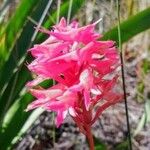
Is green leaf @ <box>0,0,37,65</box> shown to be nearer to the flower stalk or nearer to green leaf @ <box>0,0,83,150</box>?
green leaf @ <box>0,0,83,150</box>

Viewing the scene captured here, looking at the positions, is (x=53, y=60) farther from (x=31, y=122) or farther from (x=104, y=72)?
(x=31, y=122)

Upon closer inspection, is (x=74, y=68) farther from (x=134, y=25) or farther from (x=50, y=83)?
(x=50, y=83)

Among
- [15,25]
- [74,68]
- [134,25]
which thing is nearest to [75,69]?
[74,68]

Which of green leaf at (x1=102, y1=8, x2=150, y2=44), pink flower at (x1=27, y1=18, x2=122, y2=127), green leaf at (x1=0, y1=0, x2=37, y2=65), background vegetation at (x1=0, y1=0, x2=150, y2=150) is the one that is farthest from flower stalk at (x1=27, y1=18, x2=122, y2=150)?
green leaf at (x1=0, y1=0, x2=37, y2=65)

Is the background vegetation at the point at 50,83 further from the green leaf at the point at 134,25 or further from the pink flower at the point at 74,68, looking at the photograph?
the pink flower at the point at 74,68

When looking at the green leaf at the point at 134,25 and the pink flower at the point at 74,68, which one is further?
the green leaf at the point at 134,25

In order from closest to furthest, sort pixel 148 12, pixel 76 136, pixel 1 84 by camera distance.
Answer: pixel 148 12, pixel 1 84, pixel 76 136

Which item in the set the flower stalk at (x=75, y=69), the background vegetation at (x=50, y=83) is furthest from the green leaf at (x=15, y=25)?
the flower stalk at (x=75, y=69)

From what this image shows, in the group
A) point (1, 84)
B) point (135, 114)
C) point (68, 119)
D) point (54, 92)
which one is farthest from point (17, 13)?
point (54, 92)
